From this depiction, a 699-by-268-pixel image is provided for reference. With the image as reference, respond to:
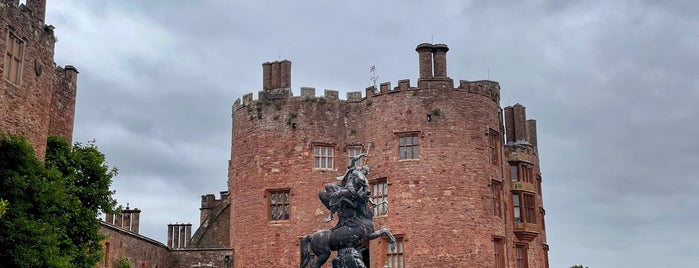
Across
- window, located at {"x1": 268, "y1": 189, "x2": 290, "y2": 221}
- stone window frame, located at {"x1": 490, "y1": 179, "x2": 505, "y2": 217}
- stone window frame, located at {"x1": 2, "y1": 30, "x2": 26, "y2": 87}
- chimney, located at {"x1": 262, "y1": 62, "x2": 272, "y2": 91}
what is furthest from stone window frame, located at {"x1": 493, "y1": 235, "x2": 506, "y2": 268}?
stone window frame, located at {"x1": 2, "y1": 30, "x2": 26, "y2": 87}

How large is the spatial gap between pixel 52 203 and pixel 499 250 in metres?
21.9

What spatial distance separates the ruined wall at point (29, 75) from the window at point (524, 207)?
24.7 meters

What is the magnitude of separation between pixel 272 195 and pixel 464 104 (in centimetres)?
1016

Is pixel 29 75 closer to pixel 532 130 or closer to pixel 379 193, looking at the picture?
pixel 379 193

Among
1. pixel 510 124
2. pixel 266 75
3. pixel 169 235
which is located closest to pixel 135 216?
pixel 169 235

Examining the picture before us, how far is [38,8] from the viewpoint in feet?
82.0

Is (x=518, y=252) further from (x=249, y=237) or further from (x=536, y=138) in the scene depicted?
(x=249, y=237)

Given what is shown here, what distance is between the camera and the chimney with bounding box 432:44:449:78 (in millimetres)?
39031

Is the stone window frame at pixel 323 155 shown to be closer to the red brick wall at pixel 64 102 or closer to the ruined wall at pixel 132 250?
the ruined wall at pixel 132 250

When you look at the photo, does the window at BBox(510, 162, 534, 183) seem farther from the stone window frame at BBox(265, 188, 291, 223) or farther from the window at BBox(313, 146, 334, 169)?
the stone window frame at BBox(265, 188, 291, 223)

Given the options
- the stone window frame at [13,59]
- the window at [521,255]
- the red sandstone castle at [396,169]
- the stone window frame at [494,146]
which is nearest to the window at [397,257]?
the red sandstone castle at [396,169]

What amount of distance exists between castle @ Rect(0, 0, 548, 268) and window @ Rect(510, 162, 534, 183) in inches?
2.1

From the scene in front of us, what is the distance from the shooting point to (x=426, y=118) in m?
38.0

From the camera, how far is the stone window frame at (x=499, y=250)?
37750mm
